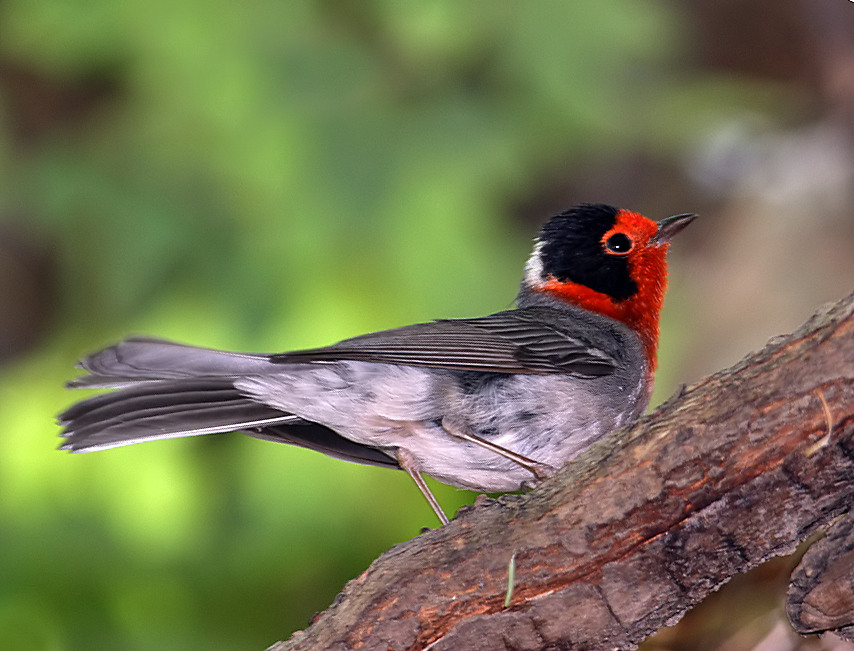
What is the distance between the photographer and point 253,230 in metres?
5.37

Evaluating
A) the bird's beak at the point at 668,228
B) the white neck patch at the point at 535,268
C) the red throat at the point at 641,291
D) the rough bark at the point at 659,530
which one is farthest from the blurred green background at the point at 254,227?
the rough bark at the point at 659,530

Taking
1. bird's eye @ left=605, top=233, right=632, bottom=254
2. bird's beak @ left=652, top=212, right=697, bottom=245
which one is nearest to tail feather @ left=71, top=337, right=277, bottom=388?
bird's eye @ left=605, top=233, right=632, bottom=254

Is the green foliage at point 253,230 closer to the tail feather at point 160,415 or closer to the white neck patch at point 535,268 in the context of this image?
the white neck patch at point 535,268

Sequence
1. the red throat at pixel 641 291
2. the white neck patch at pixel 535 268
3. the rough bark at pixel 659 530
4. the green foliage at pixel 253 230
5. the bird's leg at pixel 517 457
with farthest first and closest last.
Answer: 1. the green foliage at pixel 253 230
2. the white neck patch at pixel 535 268
3. the red throat at pixel 641 291
4. the bird's leg at pixel 517 457
5. the rough bark at pixel 659 530

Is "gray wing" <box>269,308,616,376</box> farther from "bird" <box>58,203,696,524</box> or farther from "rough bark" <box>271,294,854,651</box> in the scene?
"rough bark" <box>271,294,854,651</box>

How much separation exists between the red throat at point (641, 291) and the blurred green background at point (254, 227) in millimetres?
1075

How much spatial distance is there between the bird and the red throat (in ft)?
0.92

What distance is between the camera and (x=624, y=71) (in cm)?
650

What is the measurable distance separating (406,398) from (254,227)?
2243 mm

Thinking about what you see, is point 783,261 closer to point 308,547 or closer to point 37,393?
point 308,547

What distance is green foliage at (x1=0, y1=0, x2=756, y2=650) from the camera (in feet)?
16.2

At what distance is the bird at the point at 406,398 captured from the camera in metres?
3.35

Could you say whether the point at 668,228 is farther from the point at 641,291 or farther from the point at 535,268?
the point at 535,268

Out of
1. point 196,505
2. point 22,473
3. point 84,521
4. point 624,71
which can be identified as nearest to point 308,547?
point 196,505
